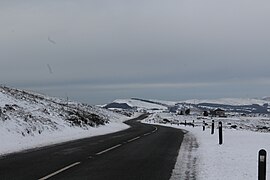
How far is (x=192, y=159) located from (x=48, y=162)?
4614 mm

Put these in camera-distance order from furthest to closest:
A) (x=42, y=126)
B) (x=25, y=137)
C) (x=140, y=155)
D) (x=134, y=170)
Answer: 1. (x=42, y=126)
2. (x=25, y=137)
3. (x=140, y=155)
4. (x=134, y=170)

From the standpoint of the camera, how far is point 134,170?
459 inches

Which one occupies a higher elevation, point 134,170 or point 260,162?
point 260,162

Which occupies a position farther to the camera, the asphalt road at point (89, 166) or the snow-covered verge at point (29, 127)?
the snow-covered verge at point (29, 127)

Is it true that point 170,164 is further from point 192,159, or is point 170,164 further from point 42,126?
point 42,126

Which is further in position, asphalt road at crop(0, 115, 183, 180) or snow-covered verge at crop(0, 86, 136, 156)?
snow-covered verge at crop(0, 86, 136, 156)

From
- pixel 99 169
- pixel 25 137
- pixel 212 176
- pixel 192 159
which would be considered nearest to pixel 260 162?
pixel 212 176

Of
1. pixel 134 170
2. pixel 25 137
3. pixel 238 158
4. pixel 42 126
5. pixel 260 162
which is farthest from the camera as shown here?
pixel 42 126

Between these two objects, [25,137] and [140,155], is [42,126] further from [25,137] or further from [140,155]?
[140,155]

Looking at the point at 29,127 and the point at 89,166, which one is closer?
the point at 89,166

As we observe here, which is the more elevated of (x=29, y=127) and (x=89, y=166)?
(x=89, y=166)

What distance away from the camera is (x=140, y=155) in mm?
15828

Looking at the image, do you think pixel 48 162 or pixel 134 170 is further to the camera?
pixel 48 162

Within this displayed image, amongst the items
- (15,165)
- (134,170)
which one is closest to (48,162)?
(15,165)
